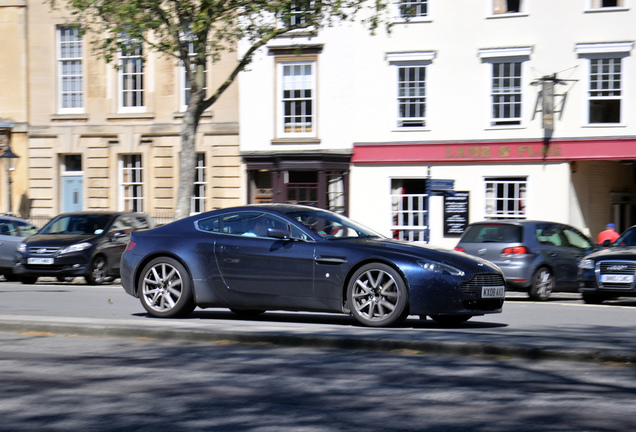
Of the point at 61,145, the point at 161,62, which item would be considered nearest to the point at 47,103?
the point at 61,145

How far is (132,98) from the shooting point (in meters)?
34.2

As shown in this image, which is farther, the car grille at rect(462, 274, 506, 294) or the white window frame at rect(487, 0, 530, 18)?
the white window frame at rect(487, 0, 530, 18)

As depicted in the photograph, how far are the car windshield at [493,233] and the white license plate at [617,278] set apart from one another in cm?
268

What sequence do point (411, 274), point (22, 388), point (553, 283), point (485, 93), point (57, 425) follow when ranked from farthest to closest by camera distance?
1. point (485, 93)
2. point (553, 283)
3. point (411, 274)
4. point (22, 388)
5. point (57, 425)

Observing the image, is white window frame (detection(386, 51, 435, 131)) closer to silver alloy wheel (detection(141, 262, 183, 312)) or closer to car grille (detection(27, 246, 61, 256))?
car grille (detection(27, 246, 61, 256))

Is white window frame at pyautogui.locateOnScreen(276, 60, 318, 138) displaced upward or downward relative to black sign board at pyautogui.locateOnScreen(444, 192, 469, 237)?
upward

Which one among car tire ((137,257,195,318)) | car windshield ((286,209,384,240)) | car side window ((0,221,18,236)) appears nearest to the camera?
car windshield ((286,209,384,240))

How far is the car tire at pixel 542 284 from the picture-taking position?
61.0ft

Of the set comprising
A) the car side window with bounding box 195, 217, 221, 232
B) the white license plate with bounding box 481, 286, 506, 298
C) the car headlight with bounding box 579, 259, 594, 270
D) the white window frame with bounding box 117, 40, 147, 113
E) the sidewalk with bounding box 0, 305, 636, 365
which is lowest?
the sidewalk with bounding box 0, 305, 636, 365

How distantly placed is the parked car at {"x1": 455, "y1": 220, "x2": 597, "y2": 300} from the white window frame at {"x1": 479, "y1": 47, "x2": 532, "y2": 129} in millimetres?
10365

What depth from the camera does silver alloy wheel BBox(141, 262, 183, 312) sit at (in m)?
11.9

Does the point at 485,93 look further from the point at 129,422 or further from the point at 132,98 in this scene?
the point at 129,422

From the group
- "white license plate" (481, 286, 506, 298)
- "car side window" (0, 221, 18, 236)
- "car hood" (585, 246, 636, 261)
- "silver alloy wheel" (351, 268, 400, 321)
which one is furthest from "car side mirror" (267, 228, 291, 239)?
"car side window" (0, 221, 18, 236)

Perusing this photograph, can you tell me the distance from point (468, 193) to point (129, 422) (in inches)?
978
